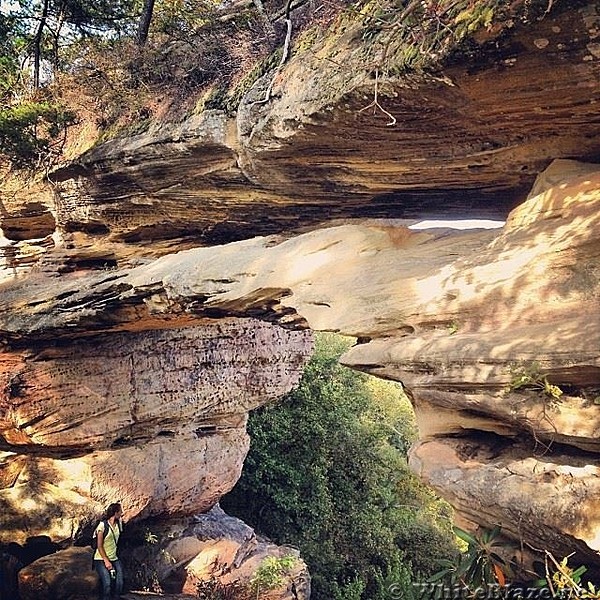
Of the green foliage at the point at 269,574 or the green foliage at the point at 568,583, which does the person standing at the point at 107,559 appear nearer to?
the green foliage at the point at 269,574

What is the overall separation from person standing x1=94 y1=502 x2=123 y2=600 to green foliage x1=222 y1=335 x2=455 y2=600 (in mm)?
6251

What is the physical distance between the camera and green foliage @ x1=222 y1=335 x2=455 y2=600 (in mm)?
14789

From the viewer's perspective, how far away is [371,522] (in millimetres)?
15570

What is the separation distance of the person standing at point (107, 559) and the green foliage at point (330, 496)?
6.25m

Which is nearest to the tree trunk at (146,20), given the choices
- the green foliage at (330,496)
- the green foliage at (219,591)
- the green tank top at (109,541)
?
the green tank top at (109,541)

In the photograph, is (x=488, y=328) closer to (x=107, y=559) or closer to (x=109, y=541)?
(x=109, y=541)

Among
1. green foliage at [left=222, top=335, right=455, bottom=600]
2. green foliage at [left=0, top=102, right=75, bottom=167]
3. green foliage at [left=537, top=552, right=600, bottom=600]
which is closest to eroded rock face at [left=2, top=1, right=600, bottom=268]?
green foliage at [left=0, top=102, right=75, bottom=167]

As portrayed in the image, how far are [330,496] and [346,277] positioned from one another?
1160cm

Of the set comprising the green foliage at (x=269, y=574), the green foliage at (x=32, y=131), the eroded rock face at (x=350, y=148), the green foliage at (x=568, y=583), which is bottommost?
the green foliage at (x=269, y=574)

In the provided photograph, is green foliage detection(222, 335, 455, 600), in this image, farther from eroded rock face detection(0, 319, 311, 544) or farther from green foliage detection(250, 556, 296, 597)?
eroded rock face detection(0, 319, 311, 544)

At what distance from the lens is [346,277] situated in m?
5.79

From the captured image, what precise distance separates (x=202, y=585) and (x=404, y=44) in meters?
9.65

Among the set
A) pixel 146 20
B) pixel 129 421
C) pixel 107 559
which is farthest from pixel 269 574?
pixel 146 20

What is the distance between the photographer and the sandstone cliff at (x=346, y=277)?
13.4 ft
